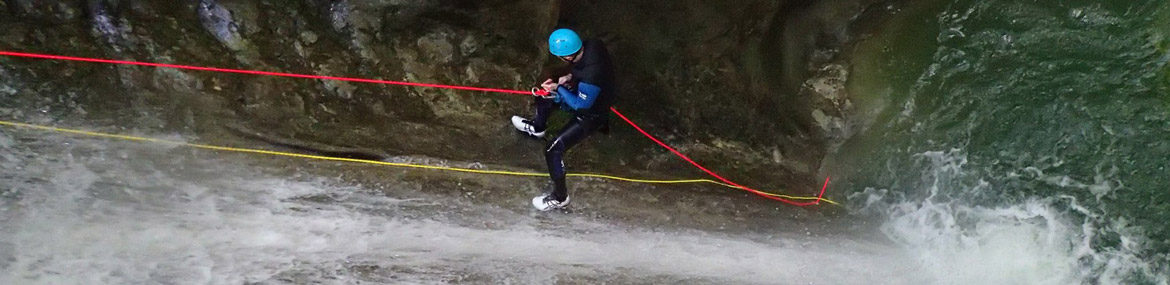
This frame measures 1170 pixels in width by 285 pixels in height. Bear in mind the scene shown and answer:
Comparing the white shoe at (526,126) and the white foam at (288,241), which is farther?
the white shoe at (526,126)

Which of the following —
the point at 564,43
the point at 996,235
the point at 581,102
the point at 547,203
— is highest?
the point at 564,43

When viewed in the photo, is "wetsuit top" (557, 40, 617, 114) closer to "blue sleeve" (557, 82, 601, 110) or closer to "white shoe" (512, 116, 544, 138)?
"blue sleeve" (557, 82, 601, 110)

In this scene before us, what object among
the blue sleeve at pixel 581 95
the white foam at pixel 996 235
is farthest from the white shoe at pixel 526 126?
the white foam at pixel 996 235

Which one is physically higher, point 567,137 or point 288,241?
point 567,137

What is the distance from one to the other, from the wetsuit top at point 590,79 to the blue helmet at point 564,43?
12 centimetres

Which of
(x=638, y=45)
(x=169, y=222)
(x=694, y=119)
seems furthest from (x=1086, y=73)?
(x=169, y=222)

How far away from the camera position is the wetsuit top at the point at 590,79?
5086 millimetres

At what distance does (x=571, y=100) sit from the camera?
5.20 metres

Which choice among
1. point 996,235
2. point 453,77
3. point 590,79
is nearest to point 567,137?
point 590,79

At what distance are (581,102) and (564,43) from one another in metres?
0.48

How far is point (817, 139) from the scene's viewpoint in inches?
241

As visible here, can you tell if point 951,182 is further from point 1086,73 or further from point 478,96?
point 478,96

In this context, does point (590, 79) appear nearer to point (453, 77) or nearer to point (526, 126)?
point (526, 126)

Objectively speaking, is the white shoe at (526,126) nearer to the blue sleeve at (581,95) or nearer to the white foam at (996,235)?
the blue sleeve at (581,95)
